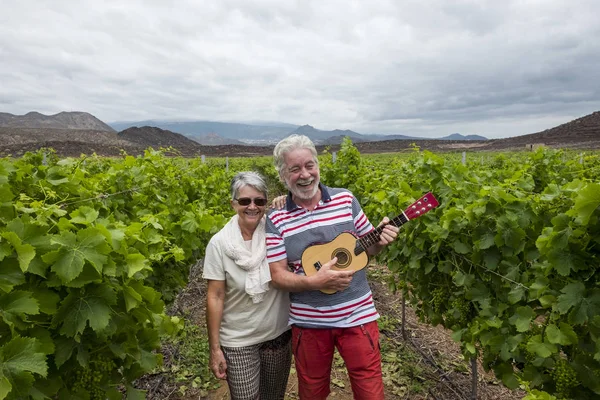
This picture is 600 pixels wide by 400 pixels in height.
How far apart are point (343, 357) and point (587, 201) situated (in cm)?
138

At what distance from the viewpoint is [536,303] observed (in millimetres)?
2264

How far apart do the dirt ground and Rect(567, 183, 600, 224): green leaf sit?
254cm

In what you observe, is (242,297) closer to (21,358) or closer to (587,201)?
(21,358)

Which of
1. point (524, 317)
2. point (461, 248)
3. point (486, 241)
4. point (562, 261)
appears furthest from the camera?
point (461, 248)

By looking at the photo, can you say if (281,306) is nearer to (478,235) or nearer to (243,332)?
(243,332)

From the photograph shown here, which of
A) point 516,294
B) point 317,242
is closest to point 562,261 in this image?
point 516,294

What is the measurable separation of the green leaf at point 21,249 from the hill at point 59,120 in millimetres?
106002

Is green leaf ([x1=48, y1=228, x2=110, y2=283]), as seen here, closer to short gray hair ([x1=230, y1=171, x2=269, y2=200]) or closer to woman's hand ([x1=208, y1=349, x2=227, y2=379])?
short gray hair ([x1=230, y1=171, x2=269, y2=200])

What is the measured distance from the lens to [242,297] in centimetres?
229

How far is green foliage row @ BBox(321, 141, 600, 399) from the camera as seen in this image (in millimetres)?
1636

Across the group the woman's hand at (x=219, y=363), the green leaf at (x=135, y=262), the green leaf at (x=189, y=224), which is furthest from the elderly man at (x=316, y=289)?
the green leaf at (x=189, y=224)

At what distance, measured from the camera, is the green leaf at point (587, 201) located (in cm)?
143

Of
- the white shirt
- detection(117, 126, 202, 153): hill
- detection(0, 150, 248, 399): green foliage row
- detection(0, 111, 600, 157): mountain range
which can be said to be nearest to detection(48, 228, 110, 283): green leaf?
detection(0, 150, 248, 399): green foliage row

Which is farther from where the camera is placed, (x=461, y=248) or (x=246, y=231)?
(x=461, y=248)
